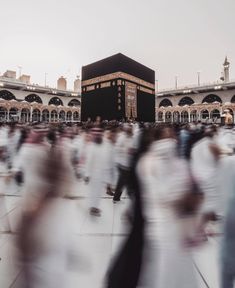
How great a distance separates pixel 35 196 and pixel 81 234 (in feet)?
6.03

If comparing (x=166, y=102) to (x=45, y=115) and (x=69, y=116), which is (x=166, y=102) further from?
(x=45, y=115)

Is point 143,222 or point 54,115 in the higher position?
point 54,115

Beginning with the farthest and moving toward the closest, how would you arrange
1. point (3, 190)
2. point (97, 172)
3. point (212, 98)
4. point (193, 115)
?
point (212, 98), point (193, 115), point (3, 190), point (97, 172)

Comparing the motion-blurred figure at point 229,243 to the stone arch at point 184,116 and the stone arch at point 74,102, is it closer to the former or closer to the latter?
the stone arch at point 184,116

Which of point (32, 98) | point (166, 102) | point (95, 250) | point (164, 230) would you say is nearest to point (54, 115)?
point (32, 98)

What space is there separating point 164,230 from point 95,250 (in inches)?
54.1

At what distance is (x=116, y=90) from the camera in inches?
829

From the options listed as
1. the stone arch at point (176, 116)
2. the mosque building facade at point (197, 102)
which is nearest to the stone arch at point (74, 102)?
the mosque building facade at point (197, 102)

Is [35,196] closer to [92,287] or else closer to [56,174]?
[56,174]

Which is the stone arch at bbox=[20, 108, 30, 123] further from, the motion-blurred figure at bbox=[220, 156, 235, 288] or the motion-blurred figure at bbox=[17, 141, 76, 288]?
the motion-blurred figure at bbox=[220, 156, 235, 288]

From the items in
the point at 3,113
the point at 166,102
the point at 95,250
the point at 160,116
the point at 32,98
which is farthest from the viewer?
the point at 166,102

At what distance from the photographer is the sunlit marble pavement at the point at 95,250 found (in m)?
1.97

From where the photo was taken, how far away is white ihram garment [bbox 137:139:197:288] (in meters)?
1.46

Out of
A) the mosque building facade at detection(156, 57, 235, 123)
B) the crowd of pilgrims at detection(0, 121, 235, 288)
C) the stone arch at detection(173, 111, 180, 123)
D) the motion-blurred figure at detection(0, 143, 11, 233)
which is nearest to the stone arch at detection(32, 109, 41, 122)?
the mosque building facade at detection(156, 57, 235, 123)
